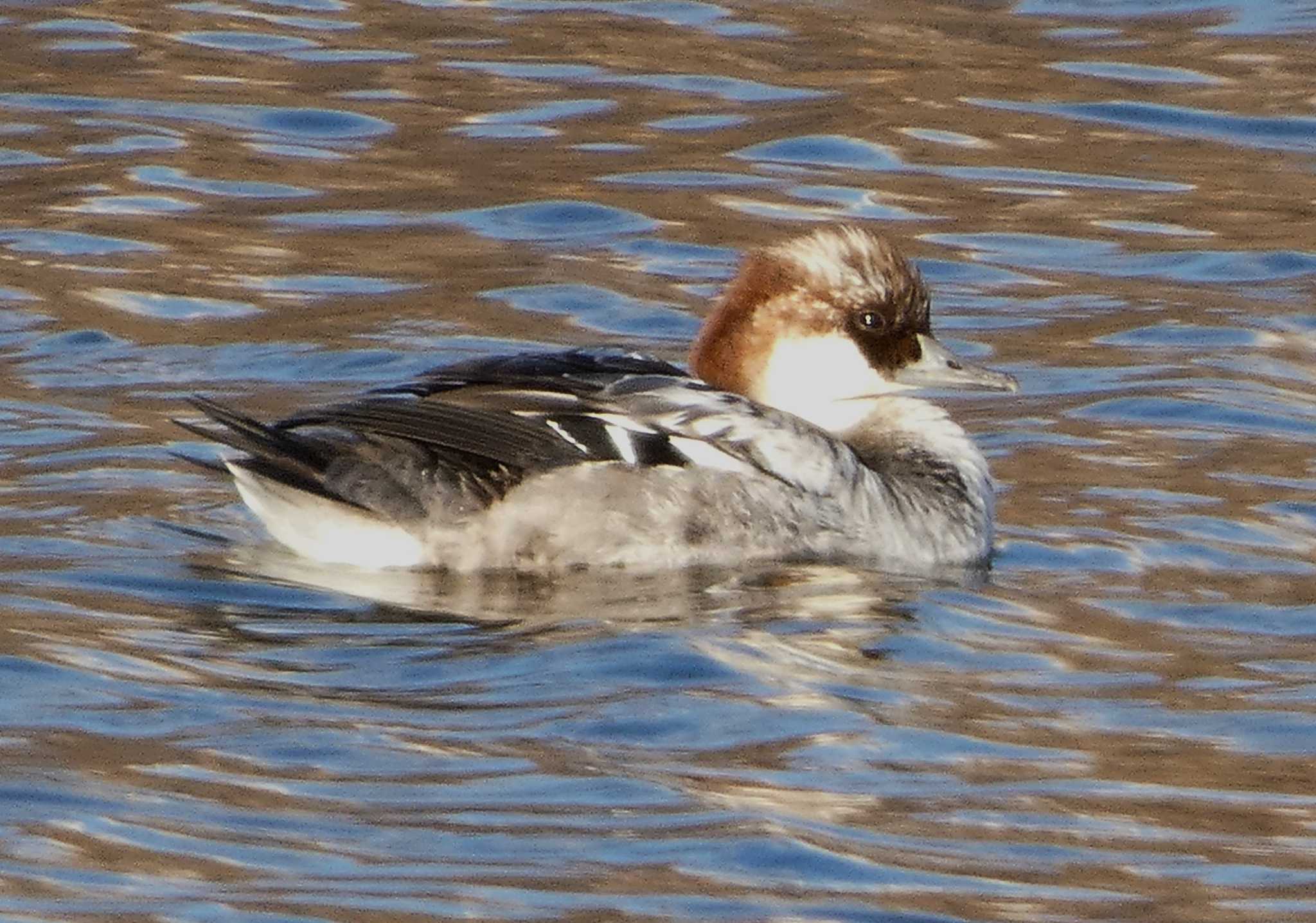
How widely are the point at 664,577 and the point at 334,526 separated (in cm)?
92

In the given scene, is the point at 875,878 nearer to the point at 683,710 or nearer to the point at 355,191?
the point at 683,710

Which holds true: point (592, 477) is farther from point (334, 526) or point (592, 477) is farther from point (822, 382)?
point (822, 382)

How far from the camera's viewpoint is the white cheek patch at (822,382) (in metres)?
9.02

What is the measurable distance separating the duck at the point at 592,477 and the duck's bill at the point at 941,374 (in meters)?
0.33

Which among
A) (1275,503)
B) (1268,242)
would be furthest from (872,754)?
(1268,242)

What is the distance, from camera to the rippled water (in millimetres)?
6047

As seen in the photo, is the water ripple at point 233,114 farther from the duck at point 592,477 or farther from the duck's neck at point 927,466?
the duck at point 592,477

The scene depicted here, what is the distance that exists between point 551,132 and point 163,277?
8.43ft

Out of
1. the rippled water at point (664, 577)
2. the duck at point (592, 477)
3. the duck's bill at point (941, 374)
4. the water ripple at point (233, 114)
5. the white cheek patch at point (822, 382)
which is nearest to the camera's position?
the rippled water at point (664, 577)

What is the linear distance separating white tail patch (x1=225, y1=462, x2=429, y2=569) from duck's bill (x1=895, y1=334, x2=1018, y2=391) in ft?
5.96

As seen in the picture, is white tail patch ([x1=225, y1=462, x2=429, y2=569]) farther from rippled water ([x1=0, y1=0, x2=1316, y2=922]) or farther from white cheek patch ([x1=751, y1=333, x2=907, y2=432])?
white cheek patch ([x1=751, y1=333, x2=907, y2=432])

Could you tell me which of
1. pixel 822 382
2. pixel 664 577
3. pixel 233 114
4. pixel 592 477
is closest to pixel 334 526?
pixel 592 477

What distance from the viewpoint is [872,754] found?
22.0 feet

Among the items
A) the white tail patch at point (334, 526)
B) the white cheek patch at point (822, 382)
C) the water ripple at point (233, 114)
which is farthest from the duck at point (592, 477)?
the water ripple at point (233, 114)
